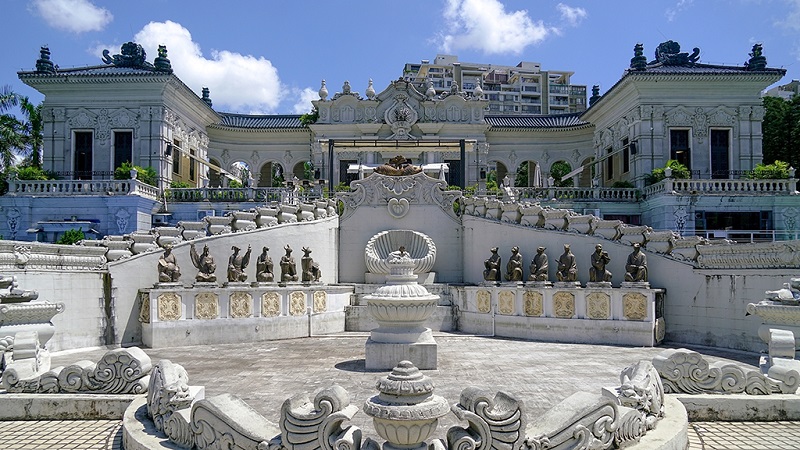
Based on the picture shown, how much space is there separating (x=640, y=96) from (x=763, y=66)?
671 cm

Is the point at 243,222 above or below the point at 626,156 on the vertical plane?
below

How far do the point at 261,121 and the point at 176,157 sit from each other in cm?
969

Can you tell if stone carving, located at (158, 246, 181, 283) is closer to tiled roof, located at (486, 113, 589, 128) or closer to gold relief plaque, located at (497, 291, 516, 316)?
gold relief plaque, located at (497, 291, 516, 316)

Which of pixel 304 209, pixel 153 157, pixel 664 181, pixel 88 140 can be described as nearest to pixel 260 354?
pixel 304 209

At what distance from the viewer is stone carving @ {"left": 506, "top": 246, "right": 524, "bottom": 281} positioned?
15281mm

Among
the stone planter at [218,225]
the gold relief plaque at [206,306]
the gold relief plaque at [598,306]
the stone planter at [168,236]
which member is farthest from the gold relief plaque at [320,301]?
the gold relief plaque at [598,306]

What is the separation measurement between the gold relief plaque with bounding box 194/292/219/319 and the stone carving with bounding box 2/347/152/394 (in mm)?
5778

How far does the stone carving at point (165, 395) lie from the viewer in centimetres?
623

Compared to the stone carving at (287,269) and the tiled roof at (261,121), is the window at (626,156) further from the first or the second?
the stone carving at (287,269)

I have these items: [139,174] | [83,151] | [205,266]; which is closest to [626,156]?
[139,174]

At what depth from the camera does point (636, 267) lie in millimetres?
13734

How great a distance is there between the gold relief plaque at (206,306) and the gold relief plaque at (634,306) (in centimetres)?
963

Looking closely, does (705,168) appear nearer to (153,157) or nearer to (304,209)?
(304,209)

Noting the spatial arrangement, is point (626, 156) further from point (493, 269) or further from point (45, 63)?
point (45, 63)
